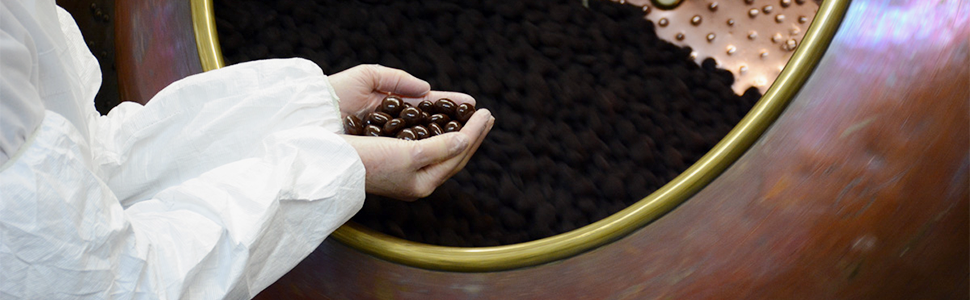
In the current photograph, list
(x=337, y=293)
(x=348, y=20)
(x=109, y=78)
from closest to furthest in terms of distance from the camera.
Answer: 1. (x=337, y=293)
2. (x=348, y=20)
3. (x=109, y=78)

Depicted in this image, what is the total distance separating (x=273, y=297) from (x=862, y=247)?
47 cm

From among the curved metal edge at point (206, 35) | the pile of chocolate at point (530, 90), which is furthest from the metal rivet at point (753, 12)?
the curved metal edge at point (206, 35)

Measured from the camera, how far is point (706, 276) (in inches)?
19.9

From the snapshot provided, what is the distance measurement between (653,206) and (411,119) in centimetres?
26

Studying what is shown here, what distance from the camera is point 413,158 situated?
0.59m

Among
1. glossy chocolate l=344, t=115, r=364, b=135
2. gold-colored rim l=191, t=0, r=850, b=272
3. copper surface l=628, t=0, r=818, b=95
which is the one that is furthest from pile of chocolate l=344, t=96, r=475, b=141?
copper surface l=628, t=0, r=818, b=95

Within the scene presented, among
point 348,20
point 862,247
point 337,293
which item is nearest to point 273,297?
point 337,293

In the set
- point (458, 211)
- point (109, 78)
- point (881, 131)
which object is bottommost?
point (109, 78)

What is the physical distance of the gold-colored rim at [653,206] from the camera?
51 centimetres

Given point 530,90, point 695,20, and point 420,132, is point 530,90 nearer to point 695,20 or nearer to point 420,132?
point 420,132

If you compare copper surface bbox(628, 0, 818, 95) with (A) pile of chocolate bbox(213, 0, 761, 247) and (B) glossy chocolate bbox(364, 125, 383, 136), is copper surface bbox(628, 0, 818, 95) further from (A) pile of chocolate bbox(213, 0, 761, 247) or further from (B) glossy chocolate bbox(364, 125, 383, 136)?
(B) glossy chocolate bbox(364, 125, 383, 136)

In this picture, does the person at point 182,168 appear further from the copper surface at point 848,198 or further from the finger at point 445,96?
the copper surface at point 848,198

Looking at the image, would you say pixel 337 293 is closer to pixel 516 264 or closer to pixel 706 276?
pixel 516 264

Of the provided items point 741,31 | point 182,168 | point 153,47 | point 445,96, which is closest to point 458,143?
point 445,96
